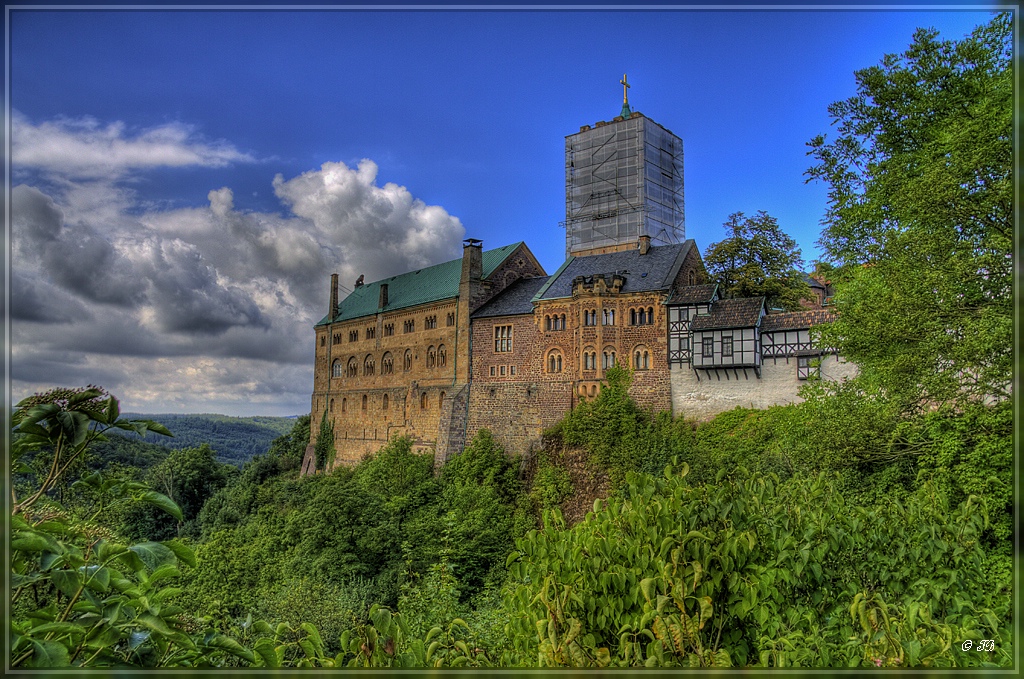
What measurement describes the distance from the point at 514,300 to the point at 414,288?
9178mm

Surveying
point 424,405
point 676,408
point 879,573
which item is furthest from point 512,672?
point 424,405

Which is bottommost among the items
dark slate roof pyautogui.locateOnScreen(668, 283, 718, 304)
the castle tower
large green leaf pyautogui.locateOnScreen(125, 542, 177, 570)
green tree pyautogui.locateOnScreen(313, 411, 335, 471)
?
green tree pyautogui.locateOnScreen(313, 411, 335, 471)

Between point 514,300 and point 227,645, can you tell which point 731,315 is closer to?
point 514,300

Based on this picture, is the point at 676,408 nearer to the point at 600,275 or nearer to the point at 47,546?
the point at 600,275

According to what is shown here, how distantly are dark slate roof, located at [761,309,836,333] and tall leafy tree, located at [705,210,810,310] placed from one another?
14.9 ft

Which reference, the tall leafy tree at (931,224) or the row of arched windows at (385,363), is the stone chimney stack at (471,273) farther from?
the tall leafy tree at (931,224)

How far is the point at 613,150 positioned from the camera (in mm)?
40281

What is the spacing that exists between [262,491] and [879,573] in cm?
3858

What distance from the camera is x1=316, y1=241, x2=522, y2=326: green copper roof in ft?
120

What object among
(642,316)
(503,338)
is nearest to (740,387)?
(642,316)

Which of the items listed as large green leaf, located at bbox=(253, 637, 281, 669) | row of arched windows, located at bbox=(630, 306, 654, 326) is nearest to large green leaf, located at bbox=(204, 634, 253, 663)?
large green leaf, located at bbox=(253, 637, 281, 669)

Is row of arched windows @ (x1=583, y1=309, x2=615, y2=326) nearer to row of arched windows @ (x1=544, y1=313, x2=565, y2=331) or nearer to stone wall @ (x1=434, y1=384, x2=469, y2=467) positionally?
row of arched windows @ (x1=544, y1=313, x2=565, y2=331)

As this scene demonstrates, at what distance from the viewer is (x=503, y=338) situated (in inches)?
1280

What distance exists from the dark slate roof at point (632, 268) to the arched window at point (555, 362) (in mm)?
2625
